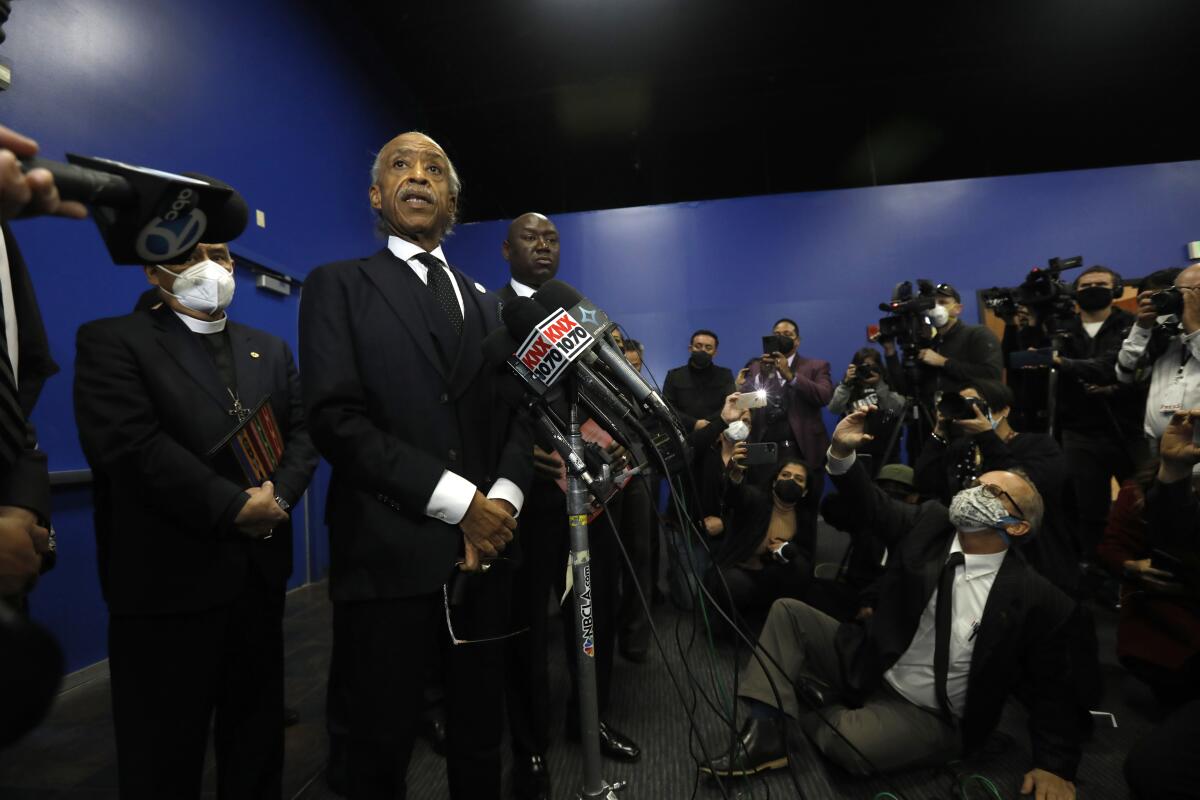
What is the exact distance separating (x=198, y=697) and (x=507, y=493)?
2.72ft

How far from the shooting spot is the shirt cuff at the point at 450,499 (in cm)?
105

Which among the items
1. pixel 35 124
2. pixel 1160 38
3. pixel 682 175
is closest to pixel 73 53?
pixel 35 124

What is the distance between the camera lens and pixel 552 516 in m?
1.70

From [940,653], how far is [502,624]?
1517 millimetres

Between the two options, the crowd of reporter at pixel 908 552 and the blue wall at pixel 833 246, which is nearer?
the crowd of reporter at pixel 908 552

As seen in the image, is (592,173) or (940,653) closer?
(940,653)

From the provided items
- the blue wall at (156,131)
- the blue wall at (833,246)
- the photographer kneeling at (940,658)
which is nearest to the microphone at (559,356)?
the photographer kneeling at (940,658)

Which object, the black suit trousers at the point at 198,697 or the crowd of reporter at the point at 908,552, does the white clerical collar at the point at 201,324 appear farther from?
the black suit trousers at the point at 198,697

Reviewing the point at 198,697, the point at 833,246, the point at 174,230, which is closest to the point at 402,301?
the point at 174,230

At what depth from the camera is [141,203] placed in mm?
582

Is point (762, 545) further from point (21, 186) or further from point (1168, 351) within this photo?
point (21, 186)

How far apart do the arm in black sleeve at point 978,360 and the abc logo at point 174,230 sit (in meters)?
3.56

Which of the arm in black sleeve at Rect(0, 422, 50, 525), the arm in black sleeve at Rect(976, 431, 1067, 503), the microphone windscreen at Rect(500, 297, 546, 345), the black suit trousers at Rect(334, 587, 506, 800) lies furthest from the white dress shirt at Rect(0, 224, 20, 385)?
the arm in black sleeve at Rect(976, 431, 1067, 503)

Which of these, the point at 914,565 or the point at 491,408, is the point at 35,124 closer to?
the point at 491,408
